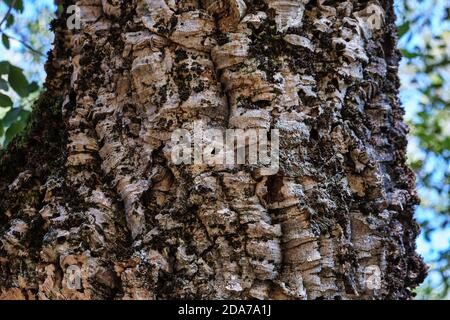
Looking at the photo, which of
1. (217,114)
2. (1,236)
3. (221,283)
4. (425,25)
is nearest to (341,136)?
(217,114)

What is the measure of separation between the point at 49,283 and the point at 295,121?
51 cm

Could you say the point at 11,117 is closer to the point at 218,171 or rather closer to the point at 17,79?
the point at 17,79

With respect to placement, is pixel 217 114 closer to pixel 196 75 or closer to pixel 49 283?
pixel 196 75

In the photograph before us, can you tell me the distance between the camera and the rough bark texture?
45.6 inches

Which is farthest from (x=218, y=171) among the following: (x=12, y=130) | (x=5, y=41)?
(x=5, y=41)

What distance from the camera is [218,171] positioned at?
1.19 meters

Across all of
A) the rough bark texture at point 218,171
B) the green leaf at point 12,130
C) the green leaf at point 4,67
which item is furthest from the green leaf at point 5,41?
the rough bark texture at point 218,171

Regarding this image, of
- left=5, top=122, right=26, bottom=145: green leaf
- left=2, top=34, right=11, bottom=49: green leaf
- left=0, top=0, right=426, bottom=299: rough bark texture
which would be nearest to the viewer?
left=0, top=0, right=426, bottom=299: rough bark texture

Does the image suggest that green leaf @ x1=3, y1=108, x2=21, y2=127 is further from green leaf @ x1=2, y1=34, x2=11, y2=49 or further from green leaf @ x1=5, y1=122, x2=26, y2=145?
green leaf @ x1=2, y1=34, x2=11, y2=49

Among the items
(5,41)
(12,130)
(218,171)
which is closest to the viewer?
(218,171)

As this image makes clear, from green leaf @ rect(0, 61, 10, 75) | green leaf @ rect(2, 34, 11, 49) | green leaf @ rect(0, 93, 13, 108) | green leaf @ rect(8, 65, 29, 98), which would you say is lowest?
green leaf @ rect(0, 93, 13, 108)

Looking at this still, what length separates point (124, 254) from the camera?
1.20 metres

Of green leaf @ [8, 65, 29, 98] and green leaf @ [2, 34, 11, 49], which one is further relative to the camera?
green leaf @ [2, 34, 11, 49]

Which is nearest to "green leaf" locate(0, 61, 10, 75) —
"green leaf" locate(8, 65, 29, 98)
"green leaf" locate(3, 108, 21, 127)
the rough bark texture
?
"green leaf" locate(8, 65, 29, 98)
